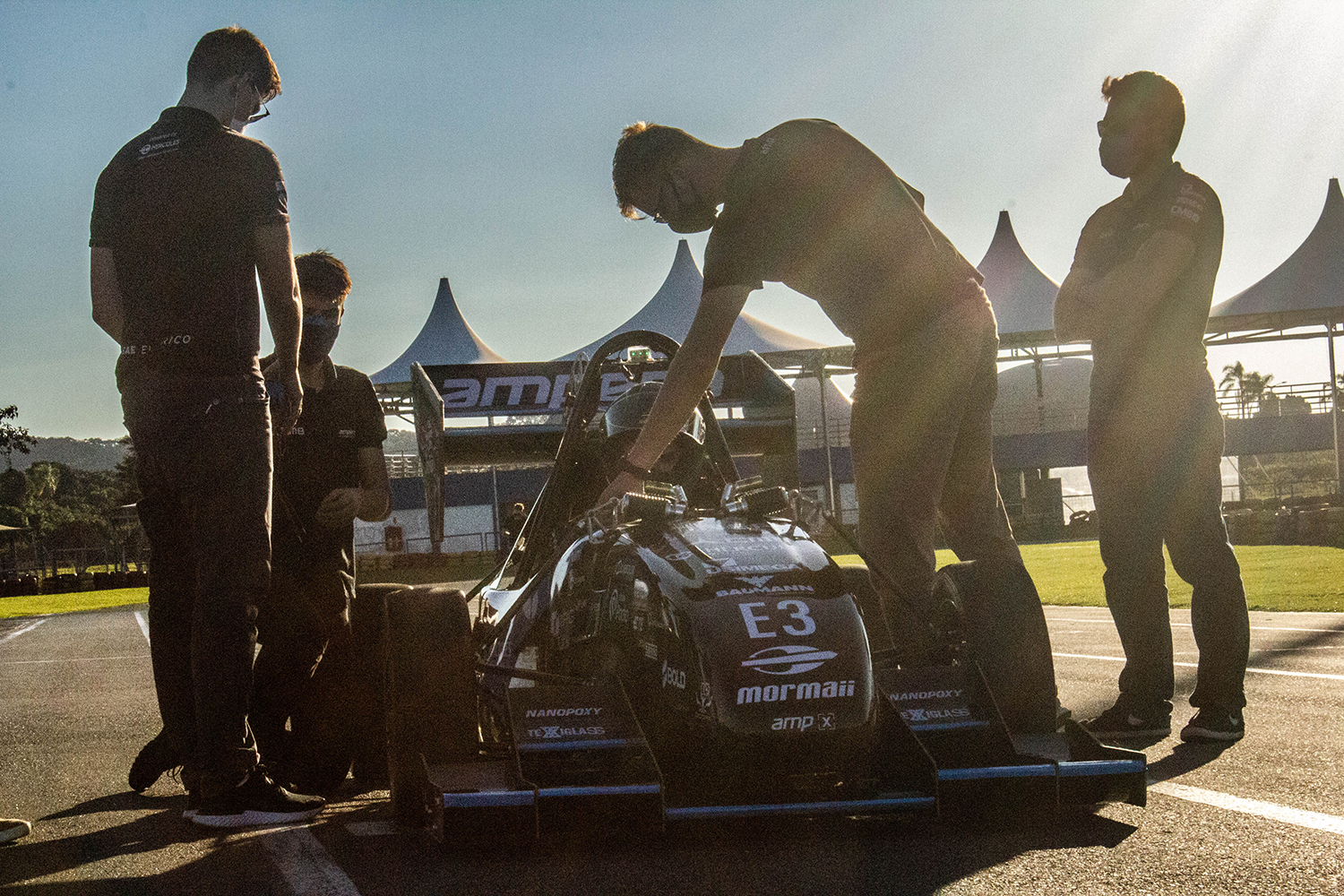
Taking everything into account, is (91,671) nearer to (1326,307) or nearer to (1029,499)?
(1326,307)

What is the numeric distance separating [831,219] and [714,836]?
5.38 ft

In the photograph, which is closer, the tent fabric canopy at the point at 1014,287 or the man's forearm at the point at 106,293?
the man's forearm at the point at 106,293

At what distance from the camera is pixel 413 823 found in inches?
113

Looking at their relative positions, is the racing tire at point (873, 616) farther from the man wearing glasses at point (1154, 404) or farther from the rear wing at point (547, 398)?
the rear wing at point (547, 398)

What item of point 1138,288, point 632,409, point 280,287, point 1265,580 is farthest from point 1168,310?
point 1265,580

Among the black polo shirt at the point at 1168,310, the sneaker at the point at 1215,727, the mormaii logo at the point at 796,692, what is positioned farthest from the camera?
the black polo shirt at the point at 1168,310

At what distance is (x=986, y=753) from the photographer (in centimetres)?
277

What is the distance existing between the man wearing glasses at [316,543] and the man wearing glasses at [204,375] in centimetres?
37

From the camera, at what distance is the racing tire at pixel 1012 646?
2980mm

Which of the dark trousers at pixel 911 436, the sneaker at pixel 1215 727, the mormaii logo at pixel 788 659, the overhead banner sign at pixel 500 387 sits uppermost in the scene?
the overhead banner sign at pixel 500 387

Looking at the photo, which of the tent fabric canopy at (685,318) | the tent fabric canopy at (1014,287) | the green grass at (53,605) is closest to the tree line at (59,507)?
the green grass at (53,605)

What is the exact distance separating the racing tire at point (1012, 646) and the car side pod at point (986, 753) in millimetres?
65

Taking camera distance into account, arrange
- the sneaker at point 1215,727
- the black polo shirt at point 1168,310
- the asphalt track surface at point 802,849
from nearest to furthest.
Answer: the asphalt track surface at point 802,849 < the sneaker at point 1215,727 < the black polo shirt at point 1168,310

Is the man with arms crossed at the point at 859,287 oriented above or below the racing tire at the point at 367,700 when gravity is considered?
above
